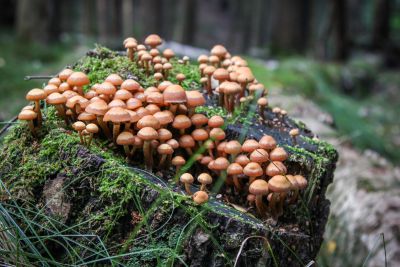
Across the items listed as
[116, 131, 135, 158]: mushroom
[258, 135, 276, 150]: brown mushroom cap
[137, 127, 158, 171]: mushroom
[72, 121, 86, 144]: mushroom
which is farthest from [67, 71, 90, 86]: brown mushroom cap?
[258, 135, 276, 150]: brown mushroom cap

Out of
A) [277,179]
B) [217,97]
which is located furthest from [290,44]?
[277,179]

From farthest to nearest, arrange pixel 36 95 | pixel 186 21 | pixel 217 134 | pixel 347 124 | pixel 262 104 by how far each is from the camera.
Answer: pixel 186 21 → pixel 347 124 → pixel 262 104 → pixel 217 134 → pixel 36 95

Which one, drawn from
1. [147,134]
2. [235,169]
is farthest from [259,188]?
[147,134]

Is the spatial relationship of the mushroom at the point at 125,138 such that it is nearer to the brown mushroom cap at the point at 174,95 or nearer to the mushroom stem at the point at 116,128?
the mushroom stem at the point at 116,128

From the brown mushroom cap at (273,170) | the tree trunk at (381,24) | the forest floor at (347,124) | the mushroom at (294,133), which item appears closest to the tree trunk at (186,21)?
the forest floor at (347,124)

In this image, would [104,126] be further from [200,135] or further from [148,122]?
[200,135]

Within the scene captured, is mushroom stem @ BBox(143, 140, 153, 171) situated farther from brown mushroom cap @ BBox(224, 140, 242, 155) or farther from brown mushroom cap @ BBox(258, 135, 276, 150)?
brown mushroom cap @ BBox(258, 135, 276, 150)
